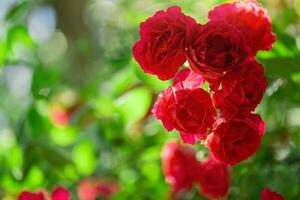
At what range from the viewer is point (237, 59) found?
30.4 inches

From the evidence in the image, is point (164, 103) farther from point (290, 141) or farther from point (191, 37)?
point (290, 141)

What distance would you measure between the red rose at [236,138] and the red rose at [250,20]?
0.08 meters

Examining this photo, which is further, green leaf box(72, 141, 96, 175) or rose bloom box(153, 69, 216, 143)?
green leaf box(72, 141, 96, 175)

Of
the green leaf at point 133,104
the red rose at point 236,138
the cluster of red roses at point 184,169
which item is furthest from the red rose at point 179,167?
the red rose at point 236,138

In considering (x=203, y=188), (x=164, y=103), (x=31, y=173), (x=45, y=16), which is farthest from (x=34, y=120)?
(x=45, y=16)

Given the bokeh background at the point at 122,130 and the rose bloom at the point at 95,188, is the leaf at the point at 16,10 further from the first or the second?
the rose bloom at the point at 95,188

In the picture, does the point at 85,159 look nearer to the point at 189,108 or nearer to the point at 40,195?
the point at 40,195

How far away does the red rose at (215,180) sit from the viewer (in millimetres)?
1022

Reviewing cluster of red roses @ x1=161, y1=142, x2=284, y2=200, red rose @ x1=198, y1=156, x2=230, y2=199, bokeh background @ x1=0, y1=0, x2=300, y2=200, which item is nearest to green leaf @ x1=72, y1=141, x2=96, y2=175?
bokeh background @ x1=0, y1=0, x2=300, y2=200

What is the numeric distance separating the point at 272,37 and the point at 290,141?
0.47 m

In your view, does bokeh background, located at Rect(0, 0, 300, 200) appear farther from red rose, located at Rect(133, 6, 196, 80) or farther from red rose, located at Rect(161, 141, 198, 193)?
red rose, located at Rect(133, 6, 196, 80)

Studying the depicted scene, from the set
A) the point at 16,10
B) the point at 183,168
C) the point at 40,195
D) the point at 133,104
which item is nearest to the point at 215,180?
the point at 183,168

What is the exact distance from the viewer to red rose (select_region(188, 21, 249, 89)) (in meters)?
0.77

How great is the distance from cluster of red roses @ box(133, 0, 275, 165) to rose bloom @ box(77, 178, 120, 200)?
1.81ft
